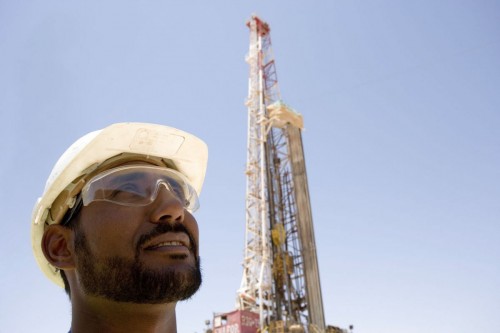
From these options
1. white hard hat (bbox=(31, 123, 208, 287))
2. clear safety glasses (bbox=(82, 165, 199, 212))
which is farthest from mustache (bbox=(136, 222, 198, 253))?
white hard hat (bbox=(31, 123, 208, 287))

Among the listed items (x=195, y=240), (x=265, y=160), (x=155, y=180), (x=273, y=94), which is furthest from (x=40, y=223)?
(x=273, y=94)

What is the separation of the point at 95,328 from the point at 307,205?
1253 inches

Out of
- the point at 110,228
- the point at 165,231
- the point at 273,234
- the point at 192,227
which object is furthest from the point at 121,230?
the point at 273,234

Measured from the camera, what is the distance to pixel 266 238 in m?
31.8

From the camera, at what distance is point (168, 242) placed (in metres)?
1.90

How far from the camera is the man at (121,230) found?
5.93ft

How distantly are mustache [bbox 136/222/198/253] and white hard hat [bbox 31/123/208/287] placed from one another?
501mm

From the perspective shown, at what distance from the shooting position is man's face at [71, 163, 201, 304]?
1781mm

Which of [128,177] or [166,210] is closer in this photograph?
[166,210]

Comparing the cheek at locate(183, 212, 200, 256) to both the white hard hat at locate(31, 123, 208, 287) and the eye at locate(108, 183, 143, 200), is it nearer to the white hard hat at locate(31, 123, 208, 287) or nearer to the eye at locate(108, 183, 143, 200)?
the eye at locate(108, 183, 143, 200)

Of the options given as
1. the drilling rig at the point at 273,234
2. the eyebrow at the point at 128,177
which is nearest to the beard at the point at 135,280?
the eyebrow at the point at 128,177

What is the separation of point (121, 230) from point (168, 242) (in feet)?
0.69

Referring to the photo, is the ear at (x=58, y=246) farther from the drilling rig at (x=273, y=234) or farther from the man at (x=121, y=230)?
the drilling rig at (x=273, y=234)

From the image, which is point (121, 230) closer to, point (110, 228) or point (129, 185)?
point (110, 228)
